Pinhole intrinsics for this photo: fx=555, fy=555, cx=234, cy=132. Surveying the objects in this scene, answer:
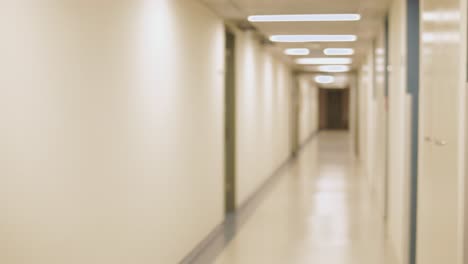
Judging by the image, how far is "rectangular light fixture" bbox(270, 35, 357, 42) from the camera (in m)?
9.52

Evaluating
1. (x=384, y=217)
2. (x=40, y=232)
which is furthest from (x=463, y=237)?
(x=384, y=217)

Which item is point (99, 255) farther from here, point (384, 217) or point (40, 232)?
point (384, 217)

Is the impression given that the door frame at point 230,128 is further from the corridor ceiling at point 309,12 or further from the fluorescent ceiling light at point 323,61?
the fluorescent ceiling light at point 323,61

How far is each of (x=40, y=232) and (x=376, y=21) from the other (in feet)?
20.3

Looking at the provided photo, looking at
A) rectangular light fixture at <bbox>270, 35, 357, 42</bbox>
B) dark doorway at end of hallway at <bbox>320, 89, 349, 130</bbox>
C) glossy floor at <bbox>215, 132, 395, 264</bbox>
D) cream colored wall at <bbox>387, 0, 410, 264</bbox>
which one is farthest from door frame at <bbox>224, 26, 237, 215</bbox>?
dark doorway at end of hallway at <bbox>320, 89, 349, 130</bbox>

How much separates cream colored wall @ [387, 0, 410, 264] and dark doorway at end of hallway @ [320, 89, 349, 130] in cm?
2908

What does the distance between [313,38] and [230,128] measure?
2.43m

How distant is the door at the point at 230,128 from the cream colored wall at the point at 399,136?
2.60m

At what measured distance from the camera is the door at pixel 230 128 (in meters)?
8.54

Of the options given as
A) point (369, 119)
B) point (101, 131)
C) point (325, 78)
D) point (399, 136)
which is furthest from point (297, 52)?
point (325, 78)

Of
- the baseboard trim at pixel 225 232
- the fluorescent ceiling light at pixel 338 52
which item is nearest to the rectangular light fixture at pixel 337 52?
the fluorescent ceiling light at pixel 338 52

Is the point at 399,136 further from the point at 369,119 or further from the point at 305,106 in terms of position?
the point at 305,106

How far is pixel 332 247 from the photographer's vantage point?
6.39 m

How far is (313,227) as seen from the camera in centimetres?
748
